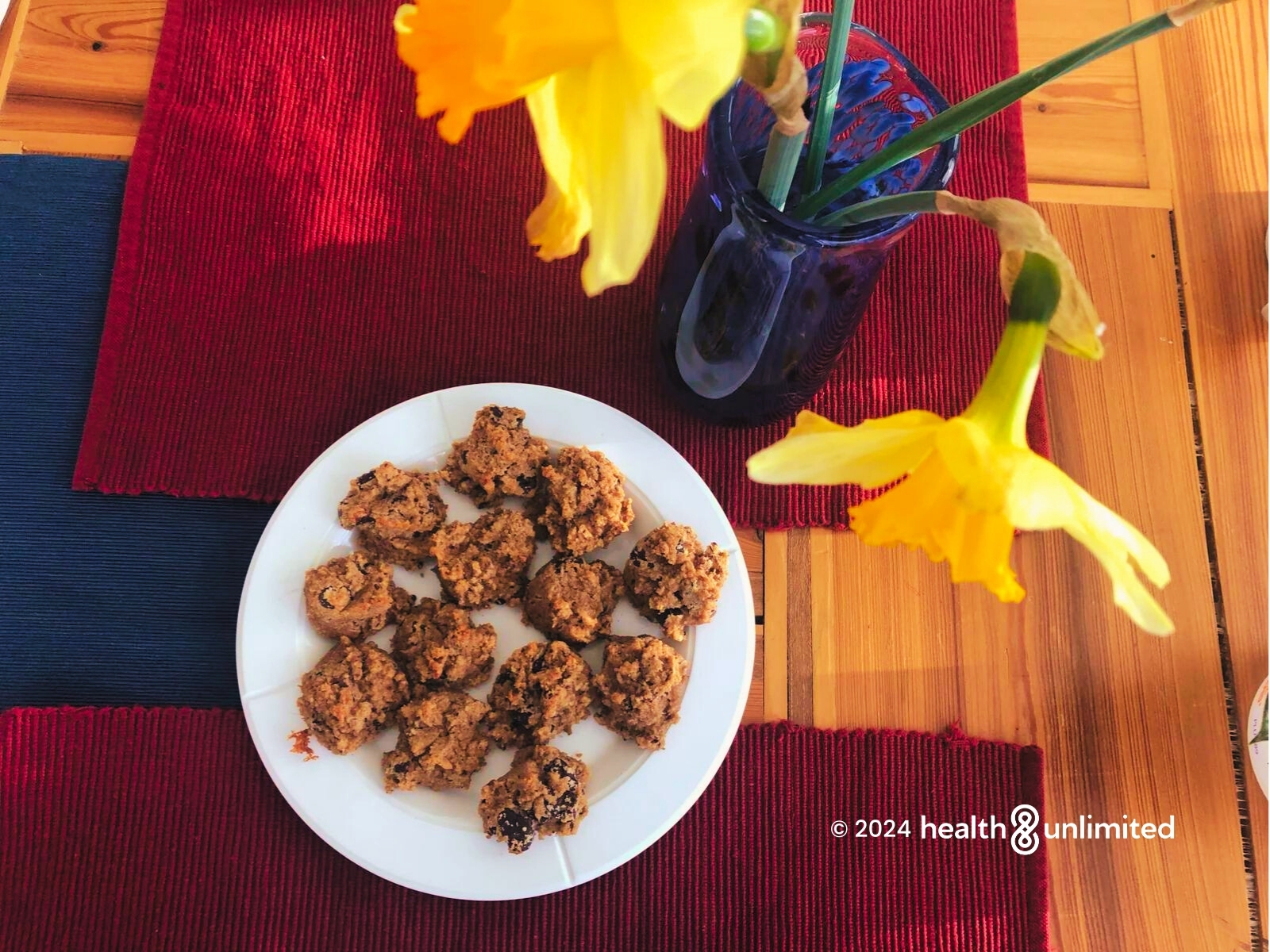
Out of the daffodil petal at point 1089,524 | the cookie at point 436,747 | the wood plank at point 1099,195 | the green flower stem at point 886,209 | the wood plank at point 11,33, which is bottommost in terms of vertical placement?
the cookie at point 436,747

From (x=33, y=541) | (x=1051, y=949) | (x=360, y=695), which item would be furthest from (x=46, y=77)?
(x=1051, y=949)

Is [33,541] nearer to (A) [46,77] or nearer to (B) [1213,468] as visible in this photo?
(A) [46,77]

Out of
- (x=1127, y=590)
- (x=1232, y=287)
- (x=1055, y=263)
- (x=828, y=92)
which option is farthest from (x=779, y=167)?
(x=1232, y=287)

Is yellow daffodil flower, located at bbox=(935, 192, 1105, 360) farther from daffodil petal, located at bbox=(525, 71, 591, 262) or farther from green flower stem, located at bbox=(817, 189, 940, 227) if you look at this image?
daffodil petal, located at bbox=(525, 71, 591, 262)

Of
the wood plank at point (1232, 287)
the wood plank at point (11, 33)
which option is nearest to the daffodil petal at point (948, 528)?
the wood plank at point (1232, 287)

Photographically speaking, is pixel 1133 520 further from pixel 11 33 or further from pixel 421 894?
pixel 11 33

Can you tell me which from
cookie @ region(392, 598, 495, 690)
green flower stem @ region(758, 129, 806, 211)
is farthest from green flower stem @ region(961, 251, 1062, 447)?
cookie @ region(392, 598, 495, 690)

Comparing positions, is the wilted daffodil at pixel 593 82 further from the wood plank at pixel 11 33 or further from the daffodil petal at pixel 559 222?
the wood plank at pixel 11 33

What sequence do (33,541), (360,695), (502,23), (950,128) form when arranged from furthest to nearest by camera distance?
(33,541) < (360,695) < (950,128) < (502,23)
